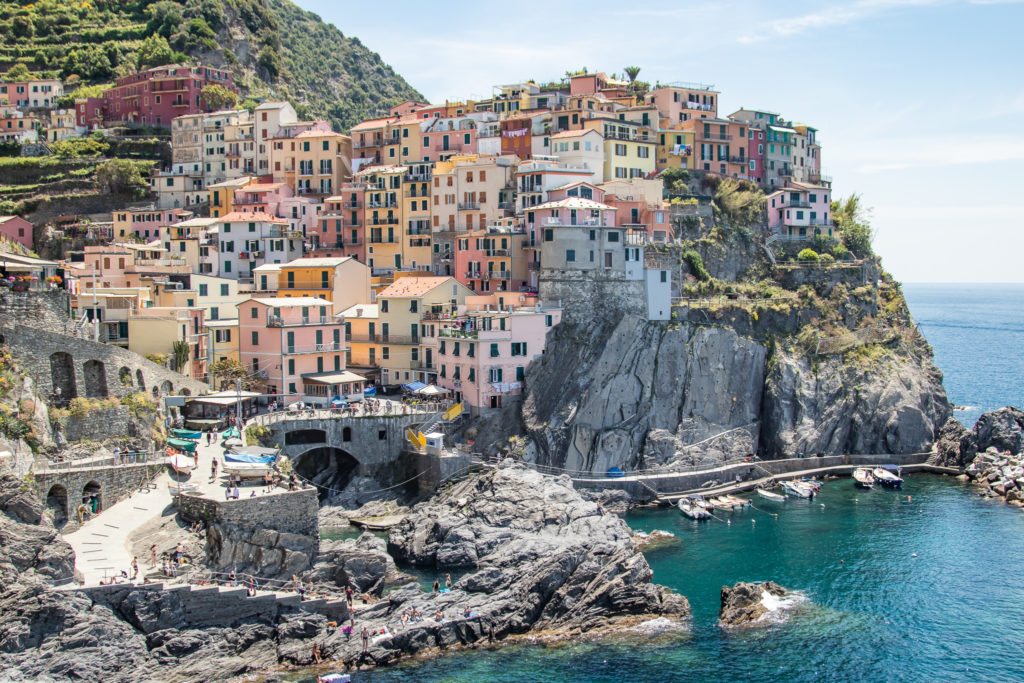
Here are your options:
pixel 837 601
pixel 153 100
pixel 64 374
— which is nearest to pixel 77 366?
pixel 64 374

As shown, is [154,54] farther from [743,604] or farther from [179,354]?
[743,604]

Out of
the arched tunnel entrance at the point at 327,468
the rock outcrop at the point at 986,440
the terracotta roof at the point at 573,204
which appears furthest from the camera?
the rock outcrop at the point at 986,440

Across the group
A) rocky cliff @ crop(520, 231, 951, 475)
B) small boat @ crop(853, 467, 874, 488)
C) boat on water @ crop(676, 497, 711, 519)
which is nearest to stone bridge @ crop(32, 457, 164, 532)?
rocky cliff @ crop(520, 231, 951, 475)

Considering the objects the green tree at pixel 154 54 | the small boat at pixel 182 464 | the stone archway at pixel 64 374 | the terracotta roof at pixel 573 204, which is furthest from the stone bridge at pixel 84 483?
the green tree at pixel 154 54

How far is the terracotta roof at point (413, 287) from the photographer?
242ft

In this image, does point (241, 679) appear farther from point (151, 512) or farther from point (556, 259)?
point (556, 259)

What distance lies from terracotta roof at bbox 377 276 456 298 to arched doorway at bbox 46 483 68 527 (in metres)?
31.3

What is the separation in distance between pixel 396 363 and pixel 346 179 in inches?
1234

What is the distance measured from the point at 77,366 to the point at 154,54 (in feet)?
246

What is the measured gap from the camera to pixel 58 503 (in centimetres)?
4581

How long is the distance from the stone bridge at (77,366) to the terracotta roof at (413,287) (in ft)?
60.5

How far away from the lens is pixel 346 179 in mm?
98812

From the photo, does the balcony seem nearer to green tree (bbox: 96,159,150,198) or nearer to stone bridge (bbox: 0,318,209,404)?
stone bridge (bbox: 0,318,209,404)

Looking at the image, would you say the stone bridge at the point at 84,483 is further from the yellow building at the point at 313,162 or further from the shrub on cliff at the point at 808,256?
the shrub on cliff at the point at 808,256
